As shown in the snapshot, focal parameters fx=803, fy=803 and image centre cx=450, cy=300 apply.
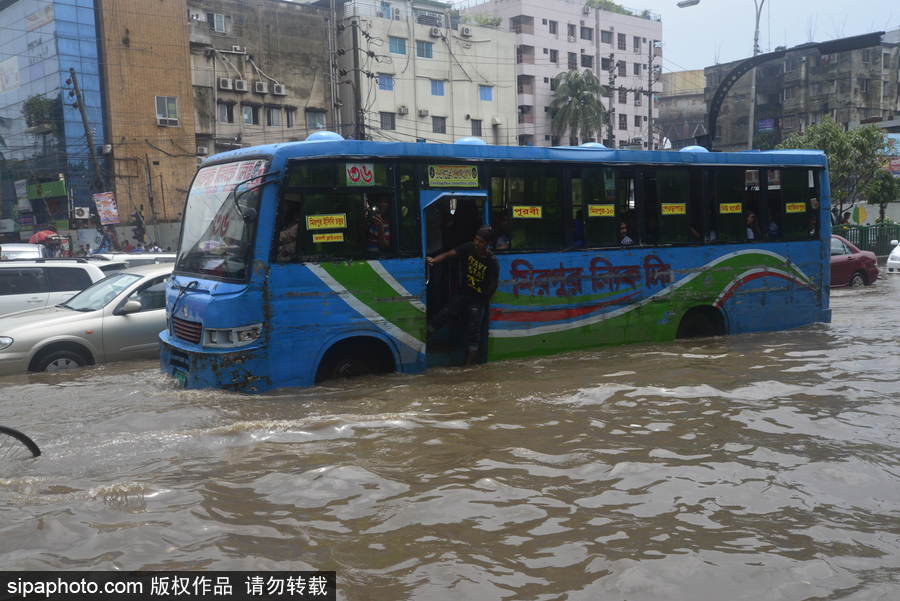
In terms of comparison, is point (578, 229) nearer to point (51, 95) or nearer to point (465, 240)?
point (465, 240)

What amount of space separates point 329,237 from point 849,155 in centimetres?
3271

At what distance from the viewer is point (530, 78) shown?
64.3 m

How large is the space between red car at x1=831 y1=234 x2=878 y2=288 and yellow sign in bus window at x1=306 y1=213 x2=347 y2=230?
17588 millimetres

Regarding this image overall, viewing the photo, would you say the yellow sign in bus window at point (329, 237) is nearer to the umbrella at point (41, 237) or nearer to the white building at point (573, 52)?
the umbrella at point (41, 237)

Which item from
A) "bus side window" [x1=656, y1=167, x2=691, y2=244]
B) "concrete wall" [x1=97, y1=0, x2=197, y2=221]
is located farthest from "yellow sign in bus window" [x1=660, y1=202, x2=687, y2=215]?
"concrete wall" [x1=97, y1=0, x2=197, y2=221]

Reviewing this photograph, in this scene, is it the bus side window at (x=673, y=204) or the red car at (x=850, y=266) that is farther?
the red car at (x=850, y=266)

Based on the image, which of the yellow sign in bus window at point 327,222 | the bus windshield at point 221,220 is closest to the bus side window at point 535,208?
the yellow sign in bus window at point 327,222

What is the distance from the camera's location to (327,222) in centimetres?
809

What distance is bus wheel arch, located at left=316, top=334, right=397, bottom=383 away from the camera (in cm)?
838

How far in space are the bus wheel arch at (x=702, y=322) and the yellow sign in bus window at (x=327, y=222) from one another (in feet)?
17.4

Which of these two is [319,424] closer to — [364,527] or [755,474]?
[364,527]

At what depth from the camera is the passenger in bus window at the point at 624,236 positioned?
33.9 ft

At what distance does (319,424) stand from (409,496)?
184 cm

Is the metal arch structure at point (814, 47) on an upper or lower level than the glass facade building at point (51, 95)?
lower
